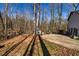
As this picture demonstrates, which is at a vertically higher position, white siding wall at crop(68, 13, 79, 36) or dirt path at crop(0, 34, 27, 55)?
white siding wall at crop(68, 13, 79, 36)

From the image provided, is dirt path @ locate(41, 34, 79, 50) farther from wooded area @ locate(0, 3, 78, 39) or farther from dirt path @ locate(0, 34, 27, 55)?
dirt path @ locate(0, 34, 27, 55)

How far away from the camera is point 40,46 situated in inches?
187

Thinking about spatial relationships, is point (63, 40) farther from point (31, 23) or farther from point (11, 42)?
point (11, 42)

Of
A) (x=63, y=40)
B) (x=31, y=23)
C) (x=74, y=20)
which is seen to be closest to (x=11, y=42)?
(x=31, y=23)

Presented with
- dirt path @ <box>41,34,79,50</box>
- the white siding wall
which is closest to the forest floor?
dirt path @ <box>41,34,79,50</box>

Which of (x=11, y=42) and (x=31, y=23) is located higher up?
(x=31, y=23)

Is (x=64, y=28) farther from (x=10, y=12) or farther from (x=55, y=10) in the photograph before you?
(x=10, y=12)

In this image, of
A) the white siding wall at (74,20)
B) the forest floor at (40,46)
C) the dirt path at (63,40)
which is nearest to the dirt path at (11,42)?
the forest floor at (40,46)

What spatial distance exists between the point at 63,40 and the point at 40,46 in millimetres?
331

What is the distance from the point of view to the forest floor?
15.4 feet

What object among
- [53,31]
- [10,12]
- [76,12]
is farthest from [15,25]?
[76,12]

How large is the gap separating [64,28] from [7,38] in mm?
811

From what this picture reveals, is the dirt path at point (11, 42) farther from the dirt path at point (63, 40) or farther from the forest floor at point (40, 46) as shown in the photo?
the dirt path at point (63, 40)

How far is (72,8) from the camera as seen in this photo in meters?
4.72
